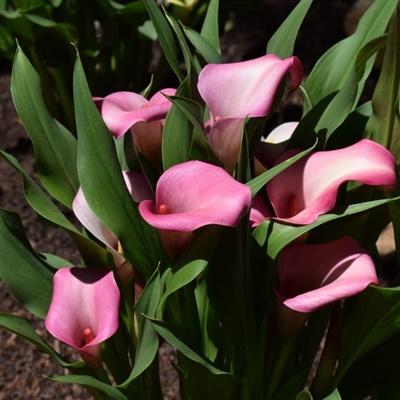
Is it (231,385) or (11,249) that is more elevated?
(11,249)

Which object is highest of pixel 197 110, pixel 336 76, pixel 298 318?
pixel 197 110

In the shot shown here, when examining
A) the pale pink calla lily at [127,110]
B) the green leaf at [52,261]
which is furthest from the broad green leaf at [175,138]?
the green leaf at [52,261]

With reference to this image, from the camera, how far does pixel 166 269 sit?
2.91 feet

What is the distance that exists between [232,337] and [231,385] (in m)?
0.10

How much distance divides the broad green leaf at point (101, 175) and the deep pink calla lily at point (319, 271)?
17cm

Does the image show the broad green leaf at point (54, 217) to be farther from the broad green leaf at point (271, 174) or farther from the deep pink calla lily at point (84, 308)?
the broad green leaf at point (271, 174)

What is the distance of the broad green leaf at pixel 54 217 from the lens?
89cm

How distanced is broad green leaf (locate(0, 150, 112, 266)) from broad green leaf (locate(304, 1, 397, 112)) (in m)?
0.38

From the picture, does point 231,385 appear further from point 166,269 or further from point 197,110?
point 197,110

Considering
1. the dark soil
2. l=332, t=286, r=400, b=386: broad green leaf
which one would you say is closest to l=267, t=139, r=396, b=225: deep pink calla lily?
l=332, t=286, r=400, b=386: broad green leaf

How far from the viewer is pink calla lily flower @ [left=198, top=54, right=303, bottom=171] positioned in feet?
2.80

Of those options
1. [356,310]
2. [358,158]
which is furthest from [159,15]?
[356,310]

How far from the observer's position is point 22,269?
93 cm

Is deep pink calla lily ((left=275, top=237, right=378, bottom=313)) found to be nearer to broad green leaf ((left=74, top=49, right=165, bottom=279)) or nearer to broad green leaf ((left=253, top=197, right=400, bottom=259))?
broad green leaf ((left=253, top=197, right=400, bottom=259))
